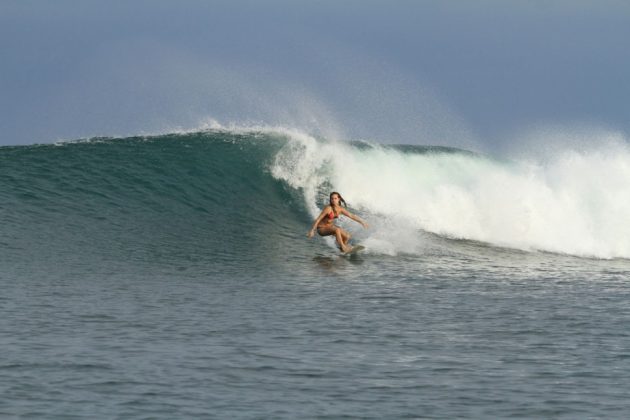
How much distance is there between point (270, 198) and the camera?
78.1ft

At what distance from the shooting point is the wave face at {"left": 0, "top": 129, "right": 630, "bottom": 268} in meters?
18.9

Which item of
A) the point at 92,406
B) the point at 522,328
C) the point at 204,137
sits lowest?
the point at 92,406

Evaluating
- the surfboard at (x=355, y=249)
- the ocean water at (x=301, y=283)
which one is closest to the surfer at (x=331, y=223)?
the surfboard at (x=355, y=249)

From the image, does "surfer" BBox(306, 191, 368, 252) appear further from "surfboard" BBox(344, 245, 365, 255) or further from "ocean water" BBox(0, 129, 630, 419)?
"ocean water" BBox(0, 129, 630, 419)

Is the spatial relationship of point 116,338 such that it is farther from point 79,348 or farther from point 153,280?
point 153,280

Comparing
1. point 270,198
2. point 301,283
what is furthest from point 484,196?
point 301,283

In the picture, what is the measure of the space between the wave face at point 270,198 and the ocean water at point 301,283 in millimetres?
80

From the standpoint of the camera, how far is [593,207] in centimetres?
2459

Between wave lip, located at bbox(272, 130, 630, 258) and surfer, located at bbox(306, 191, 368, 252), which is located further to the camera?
wave lip, located at bbox(272, 130, 630, 258)

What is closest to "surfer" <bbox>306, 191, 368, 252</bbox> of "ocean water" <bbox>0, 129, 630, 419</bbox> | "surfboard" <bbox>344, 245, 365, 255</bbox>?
"surfboard" <bbox>344, 245, 365, 255</bbox>

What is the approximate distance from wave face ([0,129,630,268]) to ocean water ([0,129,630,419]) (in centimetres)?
8

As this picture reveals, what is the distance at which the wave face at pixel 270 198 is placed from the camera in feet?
61.9

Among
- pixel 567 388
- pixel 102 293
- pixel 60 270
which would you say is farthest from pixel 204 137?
pixel 567 388

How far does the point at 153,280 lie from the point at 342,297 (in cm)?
306
